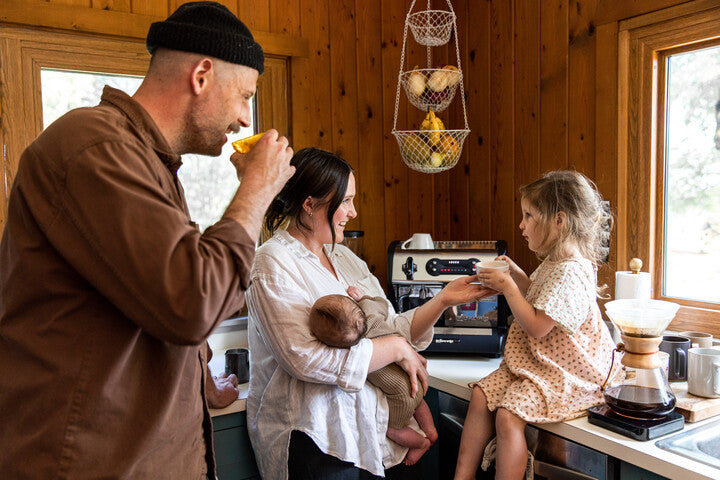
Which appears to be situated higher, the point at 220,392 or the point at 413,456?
the point at 220,392

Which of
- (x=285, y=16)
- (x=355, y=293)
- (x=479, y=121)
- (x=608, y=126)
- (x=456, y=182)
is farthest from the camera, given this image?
(x=456, y=182)

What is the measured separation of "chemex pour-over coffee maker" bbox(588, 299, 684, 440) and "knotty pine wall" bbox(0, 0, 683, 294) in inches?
30.6

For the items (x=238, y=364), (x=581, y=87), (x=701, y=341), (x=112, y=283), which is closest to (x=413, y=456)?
(x=238, y=364)

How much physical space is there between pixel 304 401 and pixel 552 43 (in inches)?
68.1

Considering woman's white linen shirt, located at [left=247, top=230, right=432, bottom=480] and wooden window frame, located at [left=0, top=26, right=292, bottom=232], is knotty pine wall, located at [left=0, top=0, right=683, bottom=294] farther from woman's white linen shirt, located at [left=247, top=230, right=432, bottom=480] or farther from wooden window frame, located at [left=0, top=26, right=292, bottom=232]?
woman's white linen shirt, located at [left=247, top=230, right=432, bottom=480]

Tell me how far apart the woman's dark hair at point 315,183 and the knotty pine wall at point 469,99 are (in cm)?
89

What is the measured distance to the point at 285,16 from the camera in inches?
101

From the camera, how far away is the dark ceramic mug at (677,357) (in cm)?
182

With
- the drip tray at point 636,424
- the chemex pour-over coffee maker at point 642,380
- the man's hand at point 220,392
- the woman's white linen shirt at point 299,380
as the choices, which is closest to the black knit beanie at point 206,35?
the woman's white linen shirt at point 299,380

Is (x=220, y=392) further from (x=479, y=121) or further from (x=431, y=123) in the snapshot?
(x=479, y=121)

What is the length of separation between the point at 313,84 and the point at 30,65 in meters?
1.09

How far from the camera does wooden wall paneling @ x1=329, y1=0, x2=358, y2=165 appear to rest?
8.97 feet

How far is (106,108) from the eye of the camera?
0.97 metres

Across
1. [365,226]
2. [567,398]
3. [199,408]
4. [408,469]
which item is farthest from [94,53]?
[567,398]
